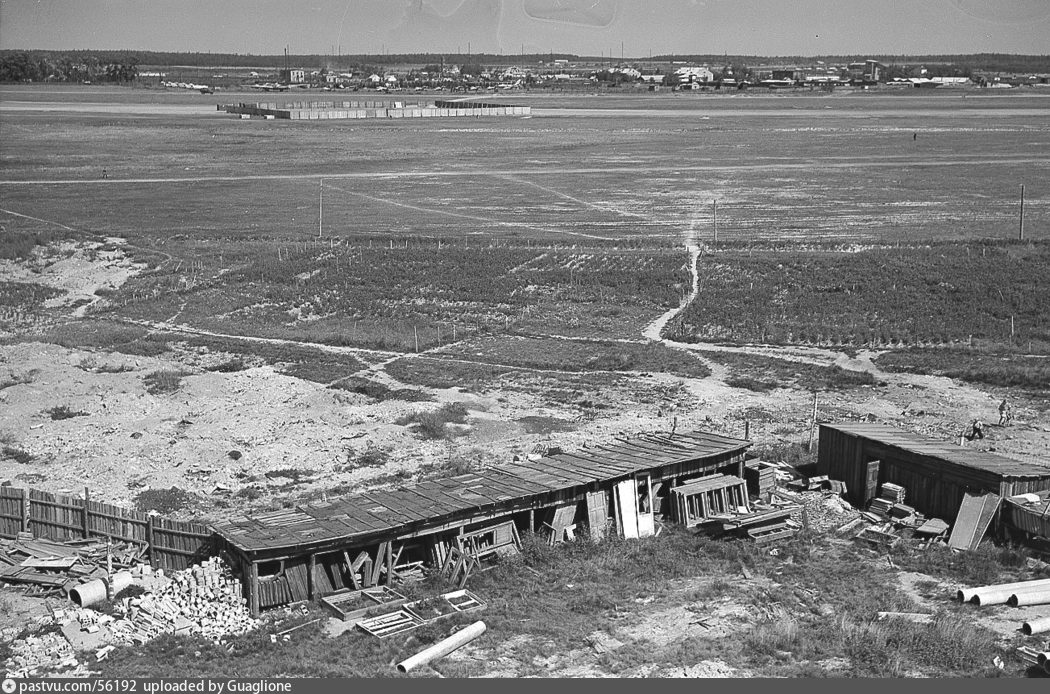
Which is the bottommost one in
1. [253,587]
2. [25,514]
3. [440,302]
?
[253,587]

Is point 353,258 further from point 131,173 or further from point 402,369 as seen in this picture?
point 131,173

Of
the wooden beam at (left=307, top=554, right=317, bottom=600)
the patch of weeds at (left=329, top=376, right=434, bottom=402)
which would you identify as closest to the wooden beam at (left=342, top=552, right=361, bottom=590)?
the wooden beam at (left=307, top=554, right=317, bottom=600)

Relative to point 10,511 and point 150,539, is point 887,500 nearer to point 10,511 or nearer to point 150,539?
point 150,539

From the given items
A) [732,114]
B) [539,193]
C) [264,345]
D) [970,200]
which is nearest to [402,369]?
[264,345]

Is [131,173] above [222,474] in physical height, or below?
above

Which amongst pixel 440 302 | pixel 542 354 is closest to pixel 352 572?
pixel 542 354

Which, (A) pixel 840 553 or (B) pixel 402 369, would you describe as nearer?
(A) pixel 840 553
